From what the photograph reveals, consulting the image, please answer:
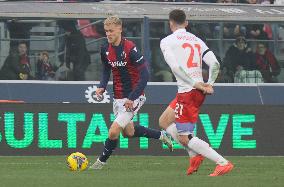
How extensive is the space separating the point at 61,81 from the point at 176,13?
9.21 meters

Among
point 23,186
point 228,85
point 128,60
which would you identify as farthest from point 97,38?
point 23,186

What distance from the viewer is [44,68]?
21.8m

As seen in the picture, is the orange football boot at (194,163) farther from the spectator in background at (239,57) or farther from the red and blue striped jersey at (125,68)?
the spectator in background at (239,57)

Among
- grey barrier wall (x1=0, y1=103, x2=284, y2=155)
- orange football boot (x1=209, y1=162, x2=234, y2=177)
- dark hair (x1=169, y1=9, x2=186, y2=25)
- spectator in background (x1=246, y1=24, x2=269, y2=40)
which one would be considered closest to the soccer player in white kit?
dark hair (x1=169, y1=9, x2=186, y2=25)

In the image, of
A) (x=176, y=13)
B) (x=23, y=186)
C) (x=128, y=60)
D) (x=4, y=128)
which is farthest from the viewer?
(x=4, y=128)

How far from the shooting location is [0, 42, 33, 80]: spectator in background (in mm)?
21391

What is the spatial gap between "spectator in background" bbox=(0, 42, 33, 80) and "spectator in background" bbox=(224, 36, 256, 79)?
162 inches

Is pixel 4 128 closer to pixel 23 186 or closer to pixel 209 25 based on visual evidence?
pixel 209 25

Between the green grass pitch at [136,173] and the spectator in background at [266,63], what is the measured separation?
4957 mm

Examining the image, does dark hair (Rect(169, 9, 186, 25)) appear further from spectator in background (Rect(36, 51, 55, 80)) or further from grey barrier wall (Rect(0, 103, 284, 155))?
spectator in background (Rect(36, 51, 55, 80))

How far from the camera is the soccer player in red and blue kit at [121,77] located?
47.5ft

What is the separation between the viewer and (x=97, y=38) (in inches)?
857

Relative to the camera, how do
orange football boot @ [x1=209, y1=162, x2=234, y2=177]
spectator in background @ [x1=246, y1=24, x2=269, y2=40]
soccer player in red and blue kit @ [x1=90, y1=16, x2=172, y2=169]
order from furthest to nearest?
1. spectator in background @ [x1=246, y1=24, x2=269, y2=40]
2. soccer player in red and blue kit @ [x1=90, y1=16, x2=172, y2=169]
3. orange football boot @ [x1=209, y1=162, x2=234, y2=177]

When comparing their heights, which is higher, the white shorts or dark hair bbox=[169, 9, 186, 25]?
dark hair bbox=[169, 9, 186, 25]
